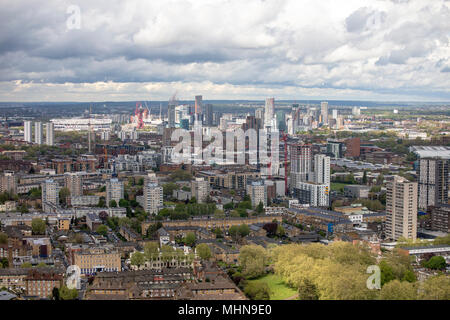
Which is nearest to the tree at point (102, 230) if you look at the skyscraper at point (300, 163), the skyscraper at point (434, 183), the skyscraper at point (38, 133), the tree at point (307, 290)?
the tree at point (307, 290)

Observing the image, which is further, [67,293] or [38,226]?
[38,226]

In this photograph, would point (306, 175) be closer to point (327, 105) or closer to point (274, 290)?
point (274, 290)

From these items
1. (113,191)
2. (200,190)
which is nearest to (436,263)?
(200,190)

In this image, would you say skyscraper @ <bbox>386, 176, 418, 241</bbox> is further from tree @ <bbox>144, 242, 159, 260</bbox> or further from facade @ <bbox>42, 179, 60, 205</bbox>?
facade @ <bbox>42, 179, 60, 205</bbox>

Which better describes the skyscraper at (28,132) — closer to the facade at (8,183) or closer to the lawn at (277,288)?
the facade at (8,183)

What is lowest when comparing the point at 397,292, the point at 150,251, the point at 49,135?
the point at 150,251

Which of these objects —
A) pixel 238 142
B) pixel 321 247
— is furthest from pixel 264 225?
pixel 238 142

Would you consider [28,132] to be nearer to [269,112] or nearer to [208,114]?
[208,114]
